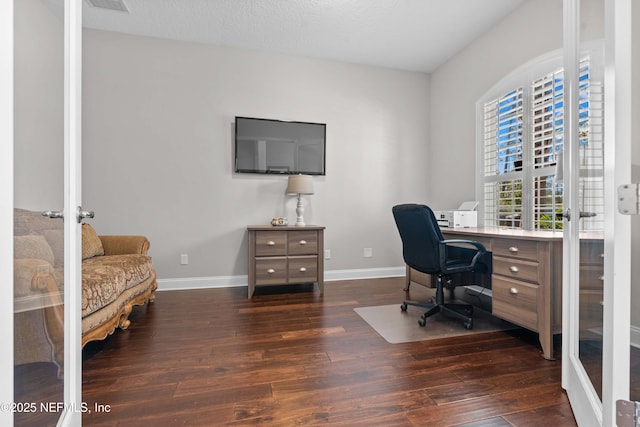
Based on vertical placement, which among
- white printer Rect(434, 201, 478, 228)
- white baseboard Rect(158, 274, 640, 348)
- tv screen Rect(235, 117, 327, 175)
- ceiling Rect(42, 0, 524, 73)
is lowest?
white baseboard Rect(158, 274, 640, 348)

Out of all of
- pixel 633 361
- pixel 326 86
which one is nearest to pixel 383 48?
pixel 326 86

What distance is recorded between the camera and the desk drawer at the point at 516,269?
1.93 meters

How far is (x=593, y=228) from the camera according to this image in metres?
1.18

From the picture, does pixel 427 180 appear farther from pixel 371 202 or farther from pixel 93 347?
pixel 93 347

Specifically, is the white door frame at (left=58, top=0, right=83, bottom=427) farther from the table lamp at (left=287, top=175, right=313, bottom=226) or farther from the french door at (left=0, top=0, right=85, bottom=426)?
the table lamp at (left=287, top=175, right=313, bottom=226)

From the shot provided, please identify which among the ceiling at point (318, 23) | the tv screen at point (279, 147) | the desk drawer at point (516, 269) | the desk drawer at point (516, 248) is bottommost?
the desk drawer at point (516, 269)

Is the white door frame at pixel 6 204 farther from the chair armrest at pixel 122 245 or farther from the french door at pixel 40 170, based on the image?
the chair armrest at pixel 122 245

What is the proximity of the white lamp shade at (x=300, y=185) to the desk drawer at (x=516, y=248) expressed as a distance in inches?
77.1

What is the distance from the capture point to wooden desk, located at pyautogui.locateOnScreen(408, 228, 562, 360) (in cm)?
185

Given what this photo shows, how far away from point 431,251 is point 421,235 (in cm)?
14

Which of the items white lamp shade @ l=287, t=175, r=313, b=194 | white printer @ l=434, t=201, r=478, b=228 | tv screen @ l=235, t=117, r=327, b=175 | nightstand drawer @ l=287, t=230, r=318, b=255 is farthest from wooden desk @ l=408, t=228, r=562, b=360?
tv screen @ l=235, t=117, r=327, b=175

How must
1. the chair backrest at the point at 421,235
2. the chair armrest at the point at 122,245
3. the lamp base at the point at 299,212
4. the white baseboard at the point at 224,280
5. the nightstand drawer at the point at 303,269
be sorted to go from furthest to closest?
the lamp base at the point at 299,212, the white baseboard at the point at 224,280, the nightstand drawer at the point at 303,269, the chair armrest at the point at 122,245, the chair backrest at the point at 421,235

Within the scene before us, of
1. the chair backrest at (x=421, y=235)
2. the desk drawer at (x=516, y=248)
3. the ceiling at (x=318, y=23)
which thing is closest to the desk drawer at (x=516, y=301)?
the desk drawer at (x=516, y=248)

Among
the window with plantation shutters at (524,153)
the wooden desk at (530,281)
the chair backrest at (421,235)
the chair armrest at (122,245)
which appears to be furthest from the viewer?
the chair armrest at (122,245)
